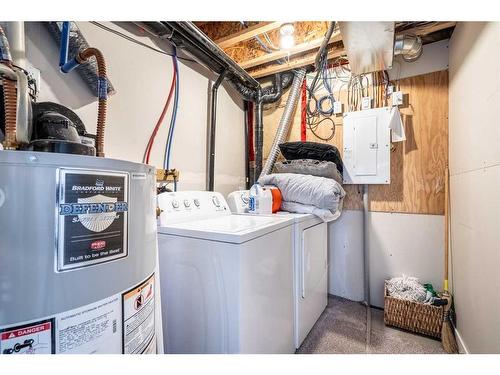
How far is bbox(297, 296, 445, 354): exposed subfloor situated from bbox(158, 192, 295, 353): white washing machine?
20.3 inches

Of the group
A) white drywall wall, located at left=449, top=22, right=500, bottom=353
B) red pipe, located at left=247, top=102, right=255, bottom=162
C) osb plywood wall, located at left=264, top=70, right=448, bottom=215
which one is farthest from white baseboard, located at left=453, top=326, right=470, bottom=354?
red pipe, located at left=247, top=102, right=255, bottom=162

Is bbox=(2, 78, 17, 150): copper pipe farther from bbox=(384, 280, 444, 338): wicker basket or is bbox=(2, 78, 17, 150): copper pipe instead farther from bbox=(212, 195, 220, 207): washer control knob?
bbox=(384, 280, 444, 338): wicker basket

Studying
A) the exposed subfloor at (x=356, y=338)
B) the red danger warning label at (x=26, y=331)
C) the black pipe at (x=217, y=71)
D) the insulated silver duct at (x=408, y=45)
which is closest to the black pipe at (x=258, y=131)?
the black pipe at (x=217, y=71)

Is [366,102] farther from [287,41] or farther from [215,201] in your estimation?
[215,201]

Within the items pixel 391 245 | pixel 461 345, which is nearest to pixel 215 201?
pixel 391 245

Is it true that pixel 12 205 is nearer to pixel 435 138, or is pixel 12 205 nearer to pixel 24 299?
pixel 24 299

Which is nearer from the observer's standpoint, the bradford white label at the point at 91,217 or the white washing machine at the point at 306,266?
the bradford white label at the point at 91,217

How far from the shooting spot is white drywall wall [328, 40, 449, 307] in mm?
2123

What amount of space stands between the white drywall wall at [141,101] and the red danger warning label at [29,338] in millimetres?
1124

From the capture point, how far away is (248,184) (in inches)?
116

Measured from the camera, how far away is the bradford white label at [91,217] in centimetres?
56

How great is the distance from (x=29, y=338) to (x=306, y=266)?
151cm

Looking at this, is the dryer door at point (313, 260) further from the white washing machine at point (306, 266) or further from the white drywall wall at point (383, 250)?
the white drywall wall at point (383, 250)
